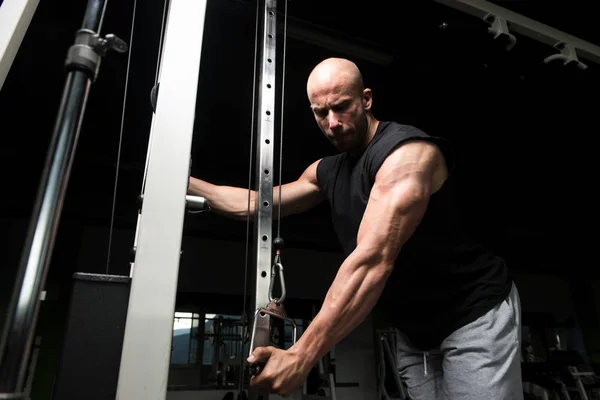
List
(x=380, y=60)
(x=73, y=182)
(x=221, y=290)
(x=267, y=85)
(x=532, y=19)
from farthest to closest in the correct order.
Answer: (x=221, y=290)
(x=73, y=182)
(x=380, y=60)
(x=532, y=19)
(x=267, y=85)

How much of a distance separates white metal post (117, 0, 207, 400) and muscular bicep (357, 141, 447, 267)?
20.5 inches

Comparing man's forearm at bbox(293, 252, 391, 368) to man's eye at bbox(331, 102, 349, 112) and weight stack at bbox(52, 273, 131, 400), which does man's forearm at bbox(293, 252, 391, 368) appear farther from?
man's eye at bbox(331, 102, 349, 112)

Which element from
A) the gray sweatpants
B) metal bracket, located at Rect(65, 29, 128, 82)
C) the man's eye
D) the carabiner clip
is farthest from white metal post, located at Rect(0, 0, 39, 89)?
the gray sweatpants

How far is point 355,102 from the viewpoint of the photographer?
145 cm

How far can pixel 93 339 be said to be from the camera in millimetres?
720

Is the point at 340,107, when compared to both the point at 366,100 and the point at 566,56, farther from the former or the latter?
the point at 566,56

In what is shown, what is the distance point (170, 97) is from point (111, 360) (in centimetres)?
52

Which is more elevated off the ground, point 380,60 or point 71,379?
point 380,60

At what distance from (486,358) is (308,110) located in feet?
10.1

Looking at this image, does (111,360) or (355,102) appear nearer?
(111,360)

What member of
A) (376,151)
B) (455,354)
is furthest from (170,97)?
(455,354)

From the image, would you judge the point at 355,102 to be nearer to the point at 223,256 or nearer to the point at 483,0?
the point at 483,0

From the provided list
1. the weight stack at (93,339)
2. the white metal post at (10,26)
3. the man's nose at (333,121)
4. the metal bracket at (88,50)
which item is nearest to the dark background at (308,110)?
the white metal post at (10,26)

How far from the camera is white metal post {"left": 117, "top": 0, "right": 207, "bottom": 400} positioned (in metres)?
0.71
